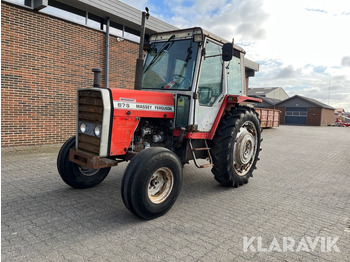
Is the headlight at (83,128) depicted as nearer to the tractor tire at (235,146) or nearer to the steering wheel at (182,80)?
the steering wheel at (182,80)

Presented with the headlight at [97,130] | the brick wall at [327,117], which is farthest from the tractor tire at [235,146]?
the brick wall at [327,117]

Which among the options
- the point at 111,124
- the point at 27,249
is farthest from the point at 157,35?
the point at 27,249

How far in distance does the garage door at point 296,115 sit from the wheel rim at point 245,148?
109 feet

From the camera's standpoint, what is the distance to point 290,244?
9.30 feet

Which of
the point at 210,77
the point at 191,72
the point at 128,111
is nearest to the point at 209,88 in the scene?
the point at 210,77

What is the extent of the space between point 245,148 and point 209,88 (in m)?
1.40

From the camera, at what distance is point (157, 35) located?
181 inches

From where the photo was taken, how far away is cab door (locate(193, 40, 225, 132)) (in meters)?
4.13

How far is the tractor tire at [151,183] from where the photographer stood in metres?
3.06

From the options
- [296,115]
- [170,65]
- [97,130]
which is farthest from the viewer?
[296,115]

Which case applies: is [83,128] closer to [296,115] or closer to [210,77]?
[210,77]

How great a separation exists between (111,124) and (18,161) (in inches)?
162

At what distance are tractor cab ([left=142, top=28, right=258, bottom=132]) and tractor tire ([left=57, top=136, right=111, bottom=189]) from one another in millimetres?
1653

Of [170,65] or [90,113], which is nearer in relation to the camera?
[90,113]
